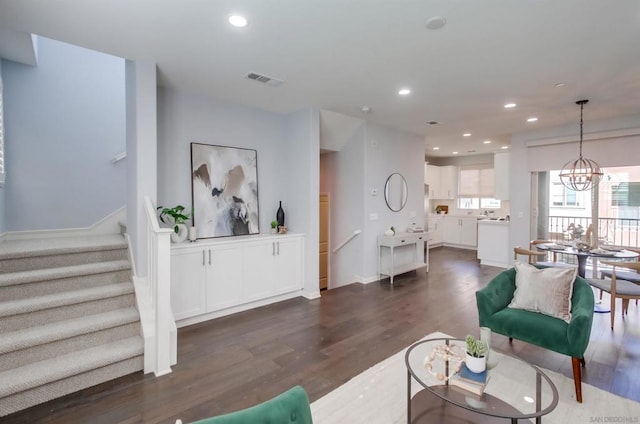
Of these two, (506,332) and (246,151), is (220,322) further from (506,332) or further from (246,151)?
(506,332)

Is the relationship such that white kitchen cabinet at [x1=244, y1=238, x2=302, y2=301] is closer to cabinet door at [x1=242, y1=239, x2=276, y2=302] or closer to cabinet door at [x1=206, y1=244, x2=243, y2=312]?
cabinet door at [x1=242, y1=239, x2=276, y2=302]

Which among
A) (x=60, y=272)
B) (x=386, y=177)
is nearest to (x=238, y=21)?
(x=60, y=272)

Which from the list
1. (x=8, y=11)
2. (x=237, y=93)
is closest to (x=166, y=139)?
(x=237, y=93)

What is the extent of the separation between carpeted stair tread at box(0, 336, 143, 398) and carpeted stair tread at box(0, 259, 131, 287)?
2.39ft

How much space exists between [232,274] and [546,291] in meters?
3.32

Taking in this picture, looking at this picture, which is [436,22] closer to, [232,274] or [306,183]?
[306,183]

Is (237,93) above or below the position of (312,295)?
above

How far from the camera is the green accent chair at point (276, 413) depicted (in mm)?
1063

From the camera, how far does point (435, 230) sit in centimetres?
924

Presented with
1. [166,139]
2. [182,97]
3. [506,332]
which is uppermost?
[182,97]

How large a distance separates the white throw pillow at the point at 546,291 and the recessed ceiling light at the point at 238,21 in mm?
3298

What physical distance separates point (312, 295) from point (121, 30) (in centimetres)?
→ 373

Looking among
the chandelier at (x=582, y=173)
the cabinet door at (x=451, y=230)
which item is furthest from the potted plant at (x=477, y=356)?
the cabinet door at (x=451, y=230)

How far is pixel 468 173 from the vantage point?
30.6 ft
